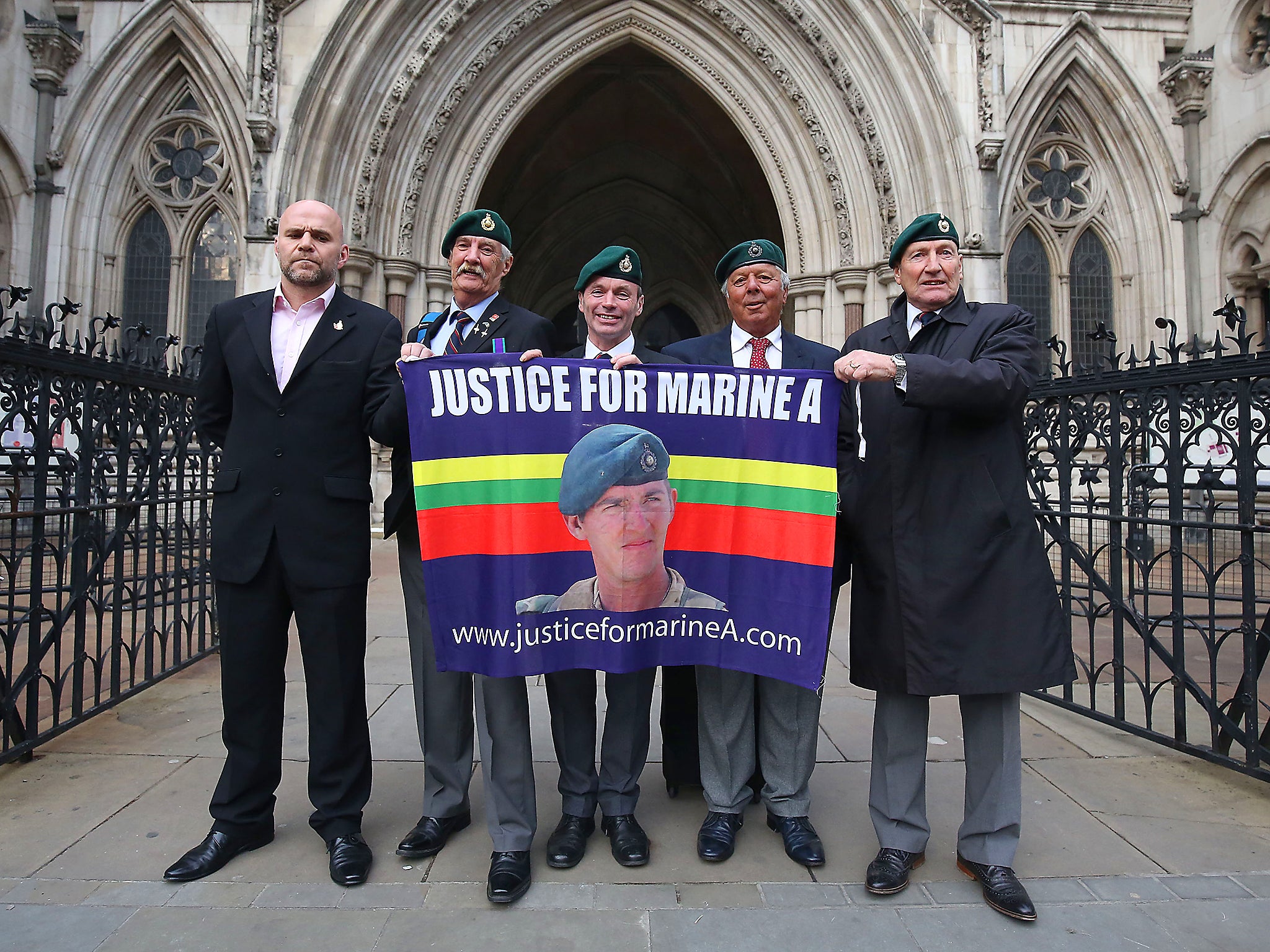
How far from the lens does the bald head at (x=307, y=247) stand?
2730mm

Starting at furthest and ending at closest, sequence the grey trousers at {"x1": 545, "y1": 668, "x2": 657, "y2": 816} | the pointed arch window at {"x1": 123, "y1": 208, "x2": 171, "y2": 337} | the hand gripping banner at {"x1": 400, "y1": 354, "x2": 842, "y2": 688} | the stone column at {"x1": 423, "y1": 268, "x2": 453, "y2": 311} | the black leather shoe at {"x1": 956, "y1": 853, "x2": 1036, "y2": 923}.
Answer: the pointed arch window at {"x1": 123, "y1": 208, "x2": 171, "y2": 337}
the stone column at {"x1": 423, "y1": 268, "x2": 453, "y2": 311}
the grey trousers at {"x1": 545, "y1": 668, "x2": 657, "y2": 816}
the hand gripping banner at {"x1": 400, "y1": 354, "x2": 842, "y2": 688}
the black leather shoe at {"x1": 956, "y1": 853, "x2": 1036, "y2": 923}

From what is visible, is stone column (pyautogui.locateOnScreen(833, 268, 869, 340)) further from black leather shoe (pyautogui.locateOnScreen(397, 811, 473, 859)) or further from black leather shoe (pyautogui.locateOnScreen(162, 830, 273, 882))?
black leather shoe (pyautogui.locateOnScreen(162, 830, 273, 882))

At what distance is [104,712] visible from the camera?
4.37m

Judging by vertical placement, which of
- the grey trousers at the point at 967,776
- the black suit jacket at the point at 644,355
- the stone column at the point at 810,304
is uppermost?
the stone column at the point at 810,304

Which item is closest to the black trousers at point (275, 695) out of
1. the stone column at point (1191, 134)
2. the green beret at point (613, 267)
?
the green beret at point (613, 267)

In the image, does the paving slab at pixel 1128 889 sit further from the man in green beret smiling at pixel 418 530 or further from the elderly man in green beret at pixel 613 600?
the man in green beret smiling at pixel 418 530

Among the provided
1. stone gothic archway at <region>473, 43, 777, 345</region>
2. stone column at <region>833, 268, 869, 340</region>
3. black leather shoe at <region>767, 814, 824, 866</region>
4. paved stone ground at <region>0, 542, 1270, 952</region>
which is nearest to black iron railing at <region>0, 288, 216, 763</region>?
paved stone ground at <region>0, 542, 1270, 952</region>

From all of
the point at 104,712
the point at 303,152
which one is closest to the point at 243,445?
the point at 104,712

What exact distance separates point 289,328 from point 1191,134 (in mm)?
13790

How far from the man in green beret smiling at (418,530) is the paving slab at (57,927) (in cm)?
88

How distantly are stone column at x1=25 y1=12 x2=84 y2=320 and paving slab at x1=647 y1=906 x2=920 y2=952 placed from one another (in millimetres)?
12420

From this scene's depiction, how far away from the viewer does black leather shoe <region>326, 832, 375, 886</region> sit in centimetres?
255

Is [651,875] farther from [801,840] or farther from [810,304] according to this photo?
[810,304]

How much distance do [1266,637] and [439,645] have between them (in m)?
3.60
